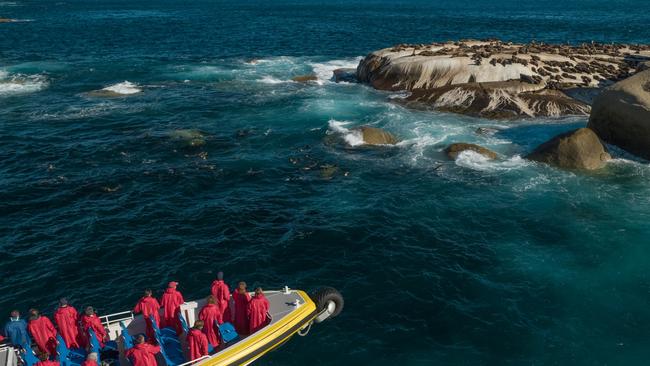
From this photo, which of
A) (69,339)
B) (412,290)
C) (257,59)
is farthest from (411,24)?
(69,339)

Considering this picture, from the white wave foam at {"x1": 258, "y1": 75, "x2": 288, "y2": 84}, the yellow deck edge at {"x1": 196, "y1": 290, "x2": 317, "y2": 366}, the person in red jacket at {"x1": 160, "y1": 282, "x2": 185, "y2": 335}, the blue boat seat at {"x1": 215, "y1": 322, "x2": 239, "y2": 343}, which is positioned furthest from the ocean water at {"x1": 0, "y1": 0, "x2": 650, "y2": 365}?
the person in red jacket at {"x1": 160, "y1": 282, "x2": 185, "y2": 335}

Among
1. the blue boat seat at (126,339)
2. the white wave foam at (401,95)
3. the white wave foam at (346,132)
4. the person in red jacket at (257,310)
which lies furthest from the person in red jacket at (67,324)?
the white wave foam at (401,95)

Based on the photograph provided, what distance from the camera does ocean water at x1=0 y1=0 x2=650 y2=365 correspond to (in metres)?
25.1

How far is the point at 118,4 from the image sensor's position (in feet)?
627

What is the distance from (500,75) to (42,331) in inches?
2015

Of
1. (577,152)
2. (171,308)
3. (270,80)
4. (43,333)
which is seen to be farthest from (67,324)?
(270,80)

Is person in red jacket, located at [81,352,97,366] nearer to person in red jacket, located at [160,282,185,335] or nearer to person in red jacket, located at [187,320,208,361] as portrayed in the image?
person in red jacket, located at [187,320,208,361]

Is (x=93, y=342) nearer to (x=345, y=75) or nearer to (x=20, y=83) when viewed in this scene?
(x=345, y=75)

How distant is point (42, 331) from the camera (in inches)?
805

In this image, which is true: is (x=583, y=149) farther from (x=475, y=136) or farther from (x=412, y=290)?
(x=412, y=290)

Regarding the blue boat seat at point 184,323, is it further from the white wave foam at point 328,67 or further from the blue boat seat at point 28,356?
the white wave foam at point 328,67

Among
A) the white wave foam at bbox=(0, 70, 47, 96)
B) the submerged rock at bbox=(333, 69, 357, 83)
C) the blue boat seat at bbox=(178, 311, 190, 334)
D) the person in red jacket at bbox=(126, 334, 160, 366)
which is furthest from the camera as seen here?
the submerged rock at bbox=(333, 69, 357, 83)

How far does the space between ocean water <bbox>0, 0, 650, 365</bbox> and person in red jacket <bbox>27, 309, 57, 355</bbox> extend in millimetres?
6014

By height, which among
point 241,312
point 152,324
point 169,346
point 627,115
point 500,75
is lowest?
point 169,346
